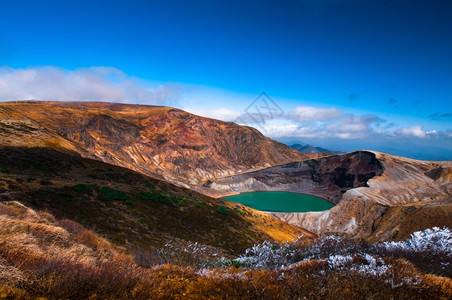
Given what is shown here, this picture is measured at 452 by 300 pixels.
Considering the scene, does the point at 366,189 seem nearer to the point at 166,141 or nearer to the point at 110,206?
the point at 110,206

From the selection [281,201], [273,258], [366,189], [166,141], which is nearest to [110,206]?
[273,258]

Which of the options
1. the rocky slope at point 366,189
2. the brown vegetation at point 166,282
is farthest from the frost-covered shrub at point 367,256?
the rocky slope at point 366,189

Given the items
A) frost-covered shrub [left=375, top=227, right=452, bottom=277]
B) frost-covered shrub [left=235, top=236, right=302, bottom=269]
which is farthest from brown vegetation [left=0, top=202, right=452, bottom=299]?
frost-covered shrub [left=235, top=236, right=302, bottom=269]

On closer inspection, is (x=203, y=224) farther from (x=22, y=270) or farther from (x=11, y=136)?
(x=11, y=136)

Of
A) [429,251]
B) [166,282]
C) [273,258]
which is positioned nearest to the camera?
[166,282]

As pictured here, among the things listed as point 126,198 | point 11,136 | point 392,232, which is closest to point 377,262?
point 126,198
